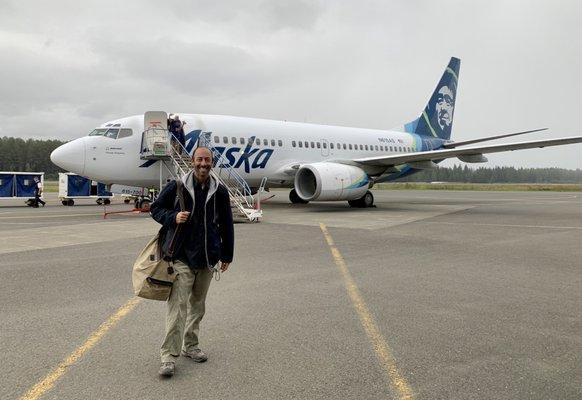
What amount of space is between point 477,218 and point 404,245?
7.32 meters

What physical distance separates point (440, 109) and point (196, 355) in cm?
2659

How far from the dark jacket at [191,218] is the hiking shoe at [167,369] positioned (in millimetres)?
722

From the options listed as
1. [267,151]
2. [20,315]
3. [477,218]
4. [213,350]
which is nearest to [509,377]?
[213,350]

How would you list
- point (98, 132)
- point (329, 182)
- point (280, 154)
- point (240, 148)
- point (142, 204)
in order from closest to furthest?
point (98, 132) < point (329, 182) < point (240, 148) < point (142, 204) < point (280, 154)

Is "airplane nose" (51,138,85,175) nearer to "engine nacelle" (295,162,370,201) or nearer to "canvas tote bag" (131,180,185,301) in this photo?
"engine nacelle" (295,162,370,201)

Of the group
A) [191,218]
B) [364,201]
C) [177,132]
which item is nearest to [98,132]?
[177,132]

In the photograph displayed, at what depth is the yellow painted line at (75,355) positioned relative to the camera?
9.63 feet

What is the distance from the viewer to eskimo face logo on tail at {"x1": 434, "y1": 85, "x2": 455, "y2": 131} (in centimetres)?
2730

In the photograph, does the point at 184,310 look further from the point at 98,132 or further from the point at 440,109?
the point at 440,109

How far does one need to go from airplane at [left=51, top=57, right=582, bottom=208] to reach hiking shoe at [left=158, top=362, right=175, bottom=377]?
12.9 meters

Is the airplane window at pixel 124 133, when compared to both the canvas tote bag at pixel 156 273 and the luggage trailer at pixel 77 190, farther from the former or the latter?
the canvas tote bag at pixel 156 273

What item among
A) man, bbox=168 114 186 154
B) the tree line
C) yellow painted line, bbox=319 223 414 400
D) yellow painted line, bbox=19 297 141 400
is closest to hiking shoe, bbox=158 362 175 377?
yellow painted line, bbox=19 297 141 400

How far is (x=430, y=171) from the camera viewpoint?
160 ft

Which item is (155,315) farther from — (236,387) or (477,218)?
(477,218)
